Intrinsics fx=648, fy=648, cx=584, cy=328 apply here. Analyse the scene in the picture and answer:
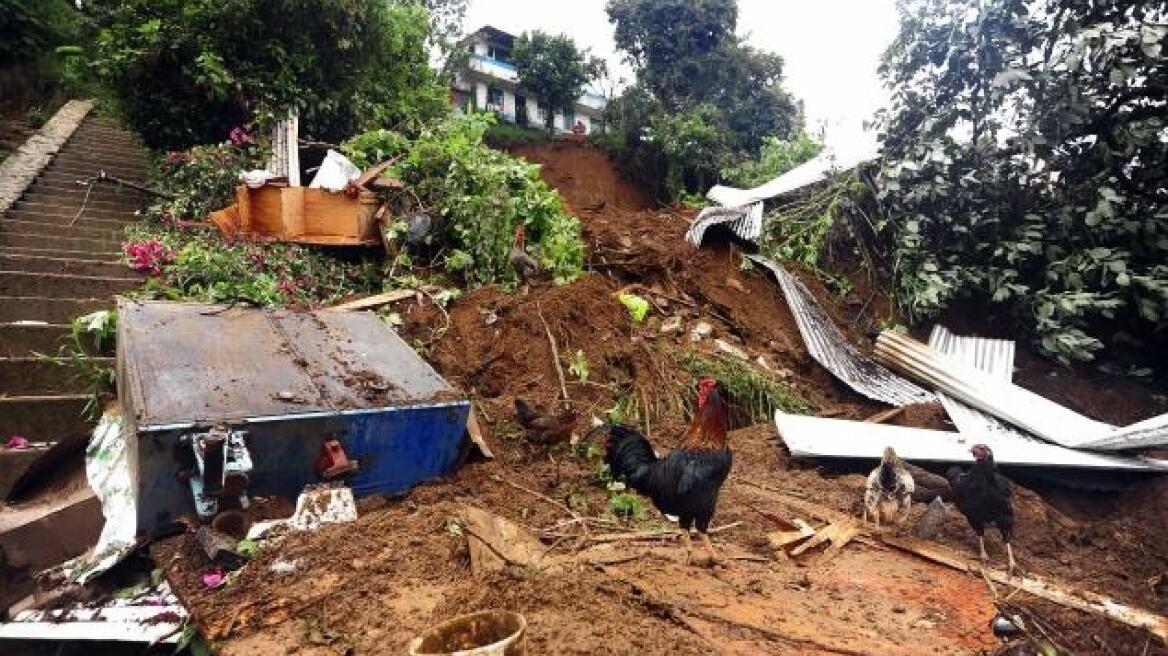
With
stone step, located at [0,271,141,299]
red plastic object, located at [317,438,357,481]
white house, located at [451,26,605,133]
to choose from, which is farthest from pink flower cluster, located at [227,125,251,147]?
white house, located at [451,26,605,133]

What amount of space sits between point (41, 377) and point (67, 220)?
436 cm

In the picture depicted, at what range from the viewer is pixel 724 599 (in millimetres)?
3127

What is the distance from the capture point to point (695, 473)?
4105mm

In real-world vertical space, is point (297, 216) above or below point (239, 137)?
below

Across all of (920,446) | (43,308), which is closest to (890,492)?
(920,446)

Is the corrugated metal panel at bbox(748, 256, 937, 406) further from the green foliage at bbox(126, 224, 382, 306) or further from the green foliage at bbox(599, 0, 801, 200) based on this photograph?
the green foliage at bbox(599, 0, 801, 200)

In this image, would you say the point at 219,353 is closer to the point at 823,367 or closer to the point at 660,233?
the point at 823,367

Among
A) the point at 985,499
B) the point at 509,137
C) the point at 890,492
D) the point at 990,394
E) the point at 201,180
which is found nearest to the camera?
the point at 985,499

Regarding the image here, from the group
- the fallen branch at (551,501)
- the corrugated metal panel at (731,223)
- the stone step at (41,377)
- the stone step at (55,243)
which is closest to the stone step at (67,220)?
the stone step at (55,243)

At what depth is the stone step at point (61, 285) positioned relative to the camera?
17.7ft

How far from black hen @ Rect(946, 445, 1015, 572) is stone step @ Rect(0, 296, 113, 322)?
6.77 metres

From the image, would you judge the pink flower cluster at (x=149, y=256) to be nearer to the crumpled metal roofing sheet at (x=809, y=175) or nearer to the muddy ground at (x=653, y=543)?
the muddy ground at (x=653, y=543)

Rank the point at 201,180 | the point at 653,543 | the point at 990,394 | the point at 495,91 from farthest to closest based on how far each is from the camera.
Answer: the point at 495,91 < the point at 201,180 < the point at 990,394 < the point at 653,543

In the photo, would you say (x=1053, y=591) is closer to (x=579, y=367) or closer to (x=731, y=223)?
(x=579, y=367)
